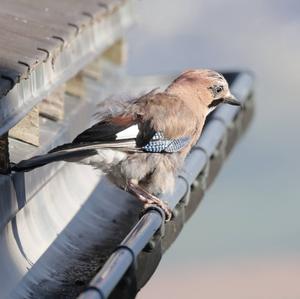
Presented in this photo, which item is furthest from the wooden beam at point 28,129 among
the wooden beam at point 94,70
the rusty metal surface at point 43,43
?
the wooden beam at point 94,70

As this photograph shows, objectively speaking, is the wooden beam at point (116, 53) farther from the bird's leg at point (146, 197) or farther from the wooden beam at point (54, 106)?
the bird's leg at point (146, 197)

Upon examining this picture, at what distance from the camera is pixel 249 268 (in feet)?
21.3

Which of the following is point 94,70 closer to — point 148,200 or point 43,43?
point 148,200

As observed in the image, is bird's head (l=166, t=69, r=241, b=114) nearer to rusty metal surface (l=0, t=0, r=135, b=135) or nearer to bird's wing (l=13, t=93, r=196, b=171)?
bird's wing (l=13, t=93, r=196, b=171)

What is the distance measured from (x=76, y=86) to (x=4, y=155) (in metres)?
Answer: 2.46

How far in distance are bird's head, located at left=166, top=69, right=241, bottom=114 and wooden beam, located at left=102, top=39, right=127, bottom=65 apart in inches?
93.6

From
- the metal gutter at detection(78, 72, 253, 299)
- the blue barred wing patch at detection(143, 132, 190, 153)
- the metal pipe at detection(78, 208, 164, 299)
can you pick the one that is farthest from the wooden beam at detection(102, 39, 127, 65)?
the metal pipe at detection(78, 208, 164, 299)

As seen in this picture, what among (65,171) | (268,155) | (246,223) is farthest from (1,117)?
(268,155)

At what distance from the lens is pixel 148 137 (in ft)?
21.5

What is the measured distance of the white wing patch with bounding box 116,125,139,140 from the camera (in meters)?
6.34

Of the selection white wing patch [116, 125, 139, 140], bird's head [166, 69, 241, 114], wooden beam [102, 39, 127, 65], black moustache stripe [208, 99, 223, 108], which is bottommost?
wooden beam [102, 39, 127, 65]

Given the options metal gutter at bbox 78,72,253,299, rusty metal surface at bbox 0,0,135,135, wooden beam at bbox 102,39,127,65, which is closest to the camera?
metal gutter at bbox 78,72,253,299

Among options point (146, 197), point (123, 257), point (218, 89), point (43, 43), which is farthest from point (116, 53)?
point (123, 257)

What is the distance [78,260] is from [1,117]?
34.1 inches
